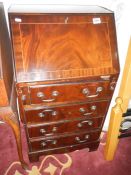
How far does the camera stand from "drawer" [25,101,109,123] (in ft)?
4.31

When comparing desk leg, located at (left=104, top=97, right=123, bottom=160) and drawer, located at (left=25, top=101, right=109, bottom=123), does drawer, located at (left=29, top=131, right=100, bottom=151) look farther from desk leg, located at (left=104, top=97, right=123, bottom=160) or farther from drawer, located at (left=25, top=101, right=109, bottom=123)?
drawer, located at (left=25, top=101, right=109, bottom=123)

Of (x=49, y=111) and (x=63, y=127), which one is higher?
(x=49, y=111)

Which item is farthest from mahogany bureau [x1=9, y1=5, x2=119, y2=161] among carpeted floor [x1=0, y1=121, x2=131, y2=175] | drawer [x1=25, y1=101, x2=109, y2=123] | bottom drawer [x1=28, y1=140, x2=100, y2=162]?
carpeted floor [x1=0, y1=121, x2=131, y2=175]

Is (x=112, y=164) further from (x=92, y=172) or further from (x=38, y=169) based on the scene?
(x=38, y=169)

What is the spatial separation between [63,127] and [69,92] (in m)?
0.37

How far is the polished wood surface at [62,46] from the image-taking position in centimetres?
109

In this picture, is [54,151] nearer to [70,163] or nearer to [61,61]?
[70,163]

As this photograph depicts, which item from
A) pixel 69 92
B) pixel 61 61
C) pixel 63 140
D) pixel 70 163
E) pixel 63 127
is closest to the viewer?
pixel 61 61

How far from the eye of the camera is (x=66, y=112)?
1.37m

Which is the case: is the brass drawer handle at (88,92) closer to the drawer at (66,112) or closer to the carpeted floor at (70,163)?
the drawer at (66,112)

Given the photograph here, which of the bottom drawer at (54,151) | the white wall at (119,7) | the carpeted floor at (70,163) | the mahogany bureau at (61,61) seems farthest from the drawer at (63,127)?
the white wall at (119,7)

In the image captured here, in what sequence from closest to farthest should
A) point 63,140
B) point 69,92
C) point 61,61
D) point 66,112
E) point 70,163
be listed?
point 61,61 < point 69,92 < point 66,112 < point 63,140 < point 70,163

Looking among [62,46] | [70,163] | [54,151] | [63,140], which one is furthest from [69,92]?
[70,163]

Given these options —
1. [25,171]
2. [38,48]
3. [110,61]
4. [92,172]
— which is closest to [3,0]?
[38,48]
